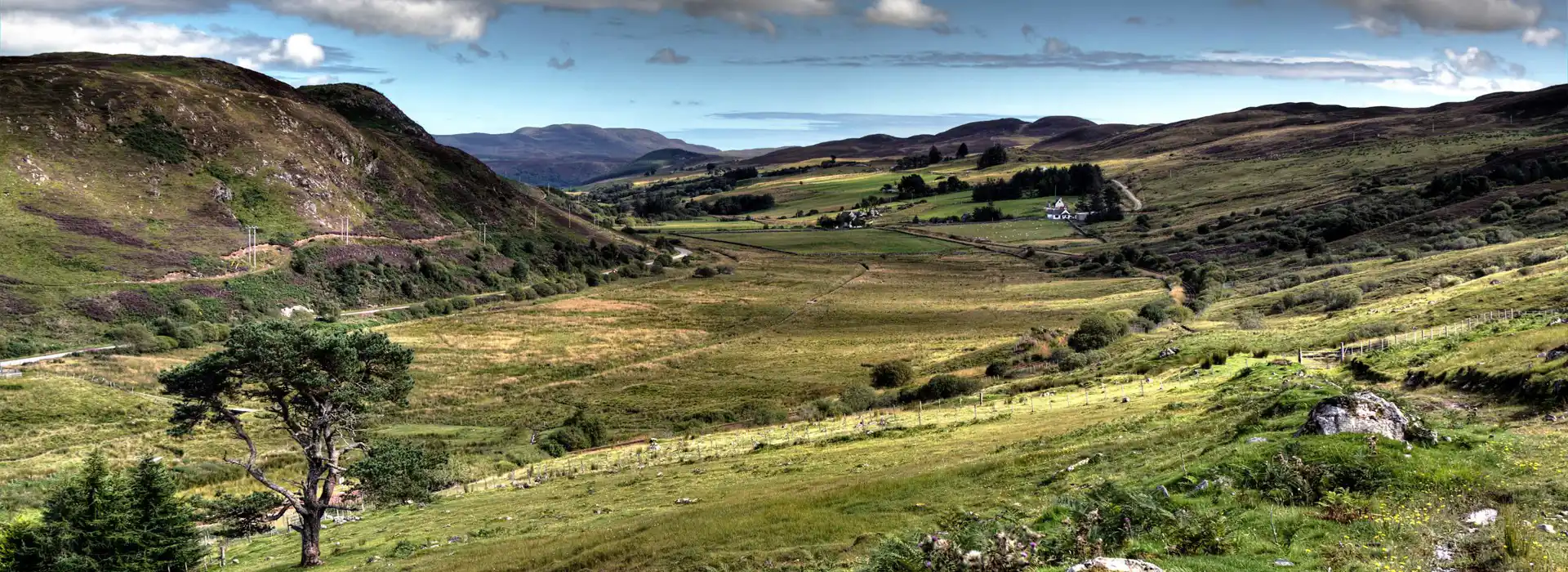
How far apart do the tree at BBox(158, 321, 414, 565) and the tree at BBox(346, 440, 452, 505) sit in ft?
2.39

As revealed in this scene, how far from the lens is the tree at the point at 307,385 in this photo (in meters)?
24.6

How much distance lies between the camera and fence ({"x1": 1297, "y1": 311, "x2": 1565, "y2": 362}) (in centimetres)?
3425

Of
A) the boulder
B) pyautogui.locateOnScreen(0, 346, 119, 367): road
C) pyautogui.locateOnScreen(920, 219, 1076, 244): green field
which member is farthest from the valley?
pyautogui.locateOnScreen(920, 219, 1076, 244): green field

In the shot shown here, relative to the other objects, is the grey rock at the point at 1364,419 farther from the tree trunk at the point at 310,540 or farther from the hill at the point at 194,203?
the hill at the point at 194,203

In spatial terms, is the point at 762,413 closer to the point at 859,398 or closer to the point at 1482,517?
the point at 859,398

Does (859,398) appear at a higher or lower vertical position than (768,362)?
higher

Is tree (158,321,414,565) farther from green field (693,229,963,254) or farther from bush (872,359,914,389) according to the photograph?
green field (693,229,963,254)

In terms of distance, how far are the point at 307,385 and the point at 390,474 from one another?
144 inches

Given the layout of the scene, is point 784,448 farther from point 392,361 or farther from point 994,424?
point 392,361

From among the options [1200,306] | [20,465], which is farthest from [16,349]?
[1200,306]

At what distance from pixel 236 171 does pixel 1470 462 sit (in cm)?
13868

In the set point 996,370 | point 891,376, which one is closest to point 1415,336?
point 996,370

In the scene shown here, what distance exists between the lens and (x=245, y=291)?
96625 millimetres

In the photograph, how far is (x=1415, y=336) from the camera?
3672 centimetres
